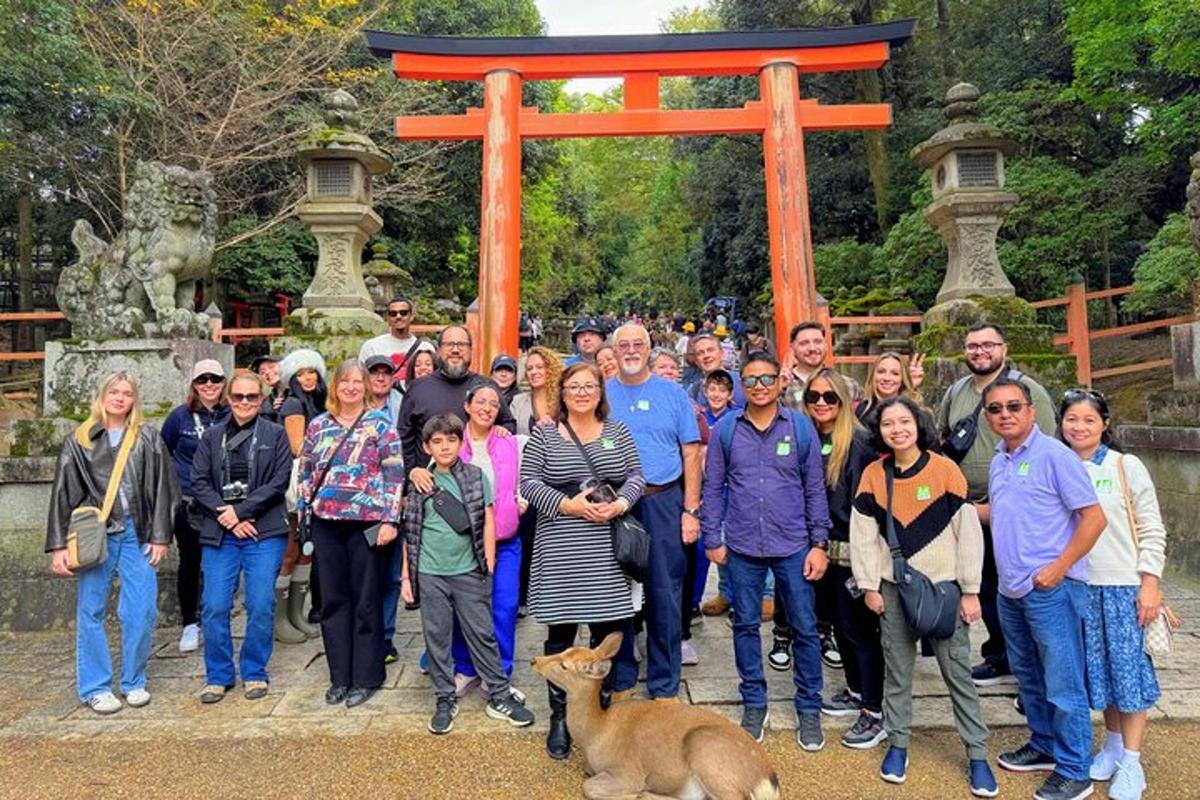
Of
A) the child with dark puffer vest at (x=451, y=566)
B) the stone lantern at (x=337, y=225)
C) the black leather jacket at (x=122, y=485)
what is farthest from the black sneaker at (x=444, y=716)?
the stone lantern at (x=337, y=225)

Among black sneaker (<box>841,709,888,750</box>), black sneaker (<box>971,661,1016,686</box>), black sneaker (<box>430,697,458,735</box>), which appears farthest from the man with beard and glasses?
black sneaker (<box>430,697,458,735</box>)

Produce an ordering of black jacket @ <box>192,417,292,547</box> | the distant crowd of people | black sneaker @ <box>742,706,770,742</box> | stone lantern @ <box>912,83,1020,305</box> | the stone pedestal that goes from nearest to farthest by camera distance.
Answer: the distant crowd of people < black sneaker @ <box>742,706,770,742</box> < black jacket @ <box>192,417,292,547</box> < the stone pedestal < stone lantern @ <box>912,83,1020,305</box>

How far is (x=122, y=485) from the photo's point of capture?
349 cm

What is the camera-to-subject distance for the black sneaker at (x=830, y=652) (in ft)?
12.7

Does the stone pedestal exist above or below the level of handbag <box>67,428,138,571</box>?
above

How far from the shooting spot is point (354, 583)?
3488 millimetres

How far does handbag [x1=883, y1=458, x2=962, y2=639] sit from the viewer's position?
266 centimetres

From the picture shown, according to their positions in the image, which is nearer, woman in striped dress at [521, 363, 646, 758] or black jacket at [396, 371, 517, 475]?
woman in striped dress at [521, 363, 646, 758]

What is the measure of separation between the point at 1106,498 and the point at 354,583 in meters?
3.22

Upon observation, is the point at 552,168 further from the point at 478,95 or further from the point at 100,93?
the point at 100,93

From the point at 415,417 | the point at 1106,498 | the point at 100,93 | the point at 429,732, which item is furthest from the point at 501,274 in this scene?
the point at 100,93

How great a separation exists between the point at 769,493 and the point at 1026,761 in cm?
140

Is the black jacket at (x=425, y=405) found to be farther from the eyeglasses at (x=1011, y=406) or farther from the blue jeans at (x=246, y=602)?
the eyeglasses at (x=1011, y=406)

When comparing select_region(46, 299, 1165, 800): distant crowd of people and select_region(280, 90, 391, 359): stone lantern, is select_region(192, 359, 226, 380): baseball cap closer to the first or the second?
select_region(46, 299, 1165, 800): distant crowd of people
